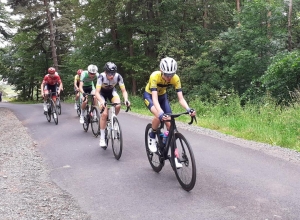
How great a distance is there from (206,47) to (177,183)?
15.4 metres

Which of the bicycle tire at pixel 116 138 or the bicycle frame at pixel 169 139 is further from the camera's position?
the bicycle tire at pixel 116 138

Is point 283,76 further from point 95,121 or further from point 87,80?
point 95,121

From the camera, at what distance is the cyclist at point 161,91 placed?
5.17 m

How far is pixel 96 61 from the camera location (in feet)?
80.2

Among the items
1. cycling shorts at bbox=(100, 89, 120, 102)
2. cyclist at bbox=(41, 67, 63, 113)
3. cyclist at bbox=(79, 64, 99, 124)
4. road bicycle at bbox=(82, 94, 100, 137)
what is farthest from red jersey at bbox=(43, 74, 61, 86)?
cycling shorts at bbox=(100, 89, 120, 102)

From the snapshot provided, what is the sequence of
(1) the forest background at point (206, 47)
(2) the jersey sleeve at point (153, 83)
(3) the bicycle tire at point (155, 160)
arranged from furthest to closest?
1. (1) the forest background at point (206, 47)
2. (3) the bicycle tire at point (155, 160)
3. (2) the jersey sleeve at point (153, 83)

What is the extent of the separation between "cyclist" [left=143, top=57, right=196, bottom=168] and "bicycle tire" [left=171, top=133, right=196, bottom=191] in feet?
0.40

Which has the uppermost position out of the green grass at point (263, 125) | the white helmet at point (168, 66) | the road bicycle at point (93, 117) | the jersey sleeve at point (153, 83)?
the white helmet at point (168, 66)

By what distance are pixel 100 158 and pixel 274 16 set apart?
43.8 ft

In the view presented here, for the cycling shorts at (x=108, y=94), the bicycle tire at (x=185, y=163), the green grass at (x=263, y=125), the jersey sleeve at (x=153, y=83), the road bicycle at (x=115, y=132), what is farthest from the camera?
the green grass at (x=263, y=125)

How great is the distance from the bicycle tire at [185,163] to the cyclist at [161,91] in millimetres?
122

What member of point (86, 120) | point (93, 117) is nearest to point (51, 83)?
point (86, 120)

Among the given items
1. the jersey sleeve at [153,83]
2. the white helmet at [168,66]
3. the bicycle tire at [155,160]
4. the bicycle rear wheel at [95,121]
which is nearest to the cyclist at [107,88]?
the bicycle tire at [155,160]

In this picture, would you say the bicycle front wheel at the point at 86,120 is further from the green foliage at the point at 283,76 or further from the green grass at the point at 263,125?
the green foliage at the point at 283,76
